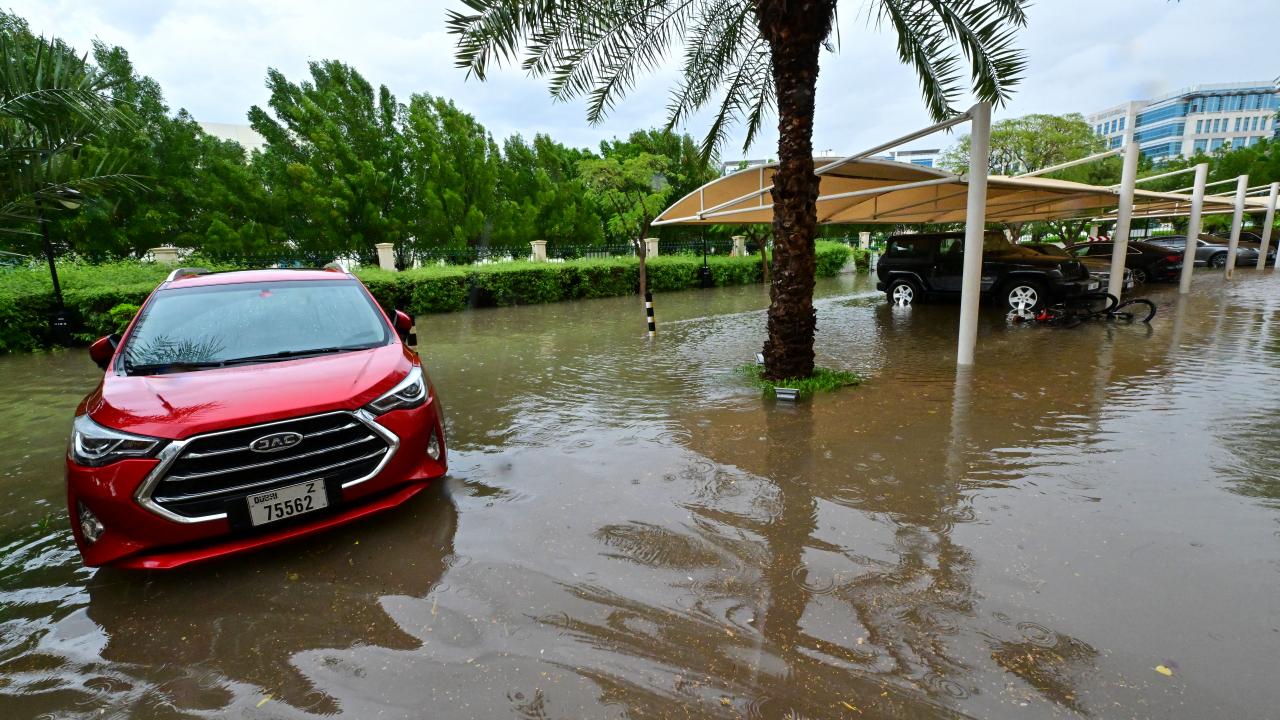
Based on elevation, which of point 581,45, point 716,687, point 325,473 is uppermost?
point 581,45

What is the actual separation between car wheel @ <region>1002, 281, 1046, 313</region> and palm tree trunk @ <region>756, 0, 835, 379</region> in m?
7.61

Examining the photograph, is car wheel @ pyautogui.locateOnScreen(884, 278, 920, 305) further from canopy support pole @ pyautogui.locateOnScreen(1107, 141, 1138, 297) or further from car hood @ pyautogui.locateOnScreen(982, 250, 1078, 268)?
canopy support pole @ pyautogui.locateOnScreen(1107, 141, 1138, 297)

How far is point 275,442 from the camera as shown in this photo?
3051mm

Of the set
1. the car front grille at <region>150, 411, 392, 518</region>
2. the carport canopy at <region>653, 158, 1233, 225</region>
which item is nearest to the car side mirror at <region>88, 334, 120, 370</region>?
the car front grille at <region>150, 411, 392, 518</region>

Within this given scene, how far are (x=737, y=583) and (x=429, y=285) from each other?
14.6m

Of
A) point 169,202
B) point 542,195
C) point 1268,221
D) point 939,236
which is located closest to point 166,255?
point 169,202

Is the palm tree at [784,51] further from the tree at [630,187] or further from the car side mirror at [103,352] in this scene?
the tree at [630,187]

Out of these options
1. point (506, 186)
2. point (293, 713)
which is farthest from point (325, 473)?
point (506, 186)

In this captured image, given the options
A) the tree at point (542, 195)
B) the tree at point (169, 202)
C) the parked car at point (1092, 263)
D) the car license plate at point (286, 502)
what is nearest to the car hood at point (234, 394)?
the car license plate at point (286, 502)

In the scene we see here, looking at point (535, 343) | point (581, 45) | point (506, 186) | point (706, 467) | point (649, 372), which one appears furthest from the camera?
point (506, 186)

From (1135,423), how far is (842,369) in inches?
128

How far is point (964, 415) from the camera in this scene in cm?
581

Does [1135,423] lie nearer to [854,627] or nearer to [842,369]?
[842,369]

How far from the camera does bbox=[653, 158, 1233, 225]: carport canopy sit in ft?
30.2
